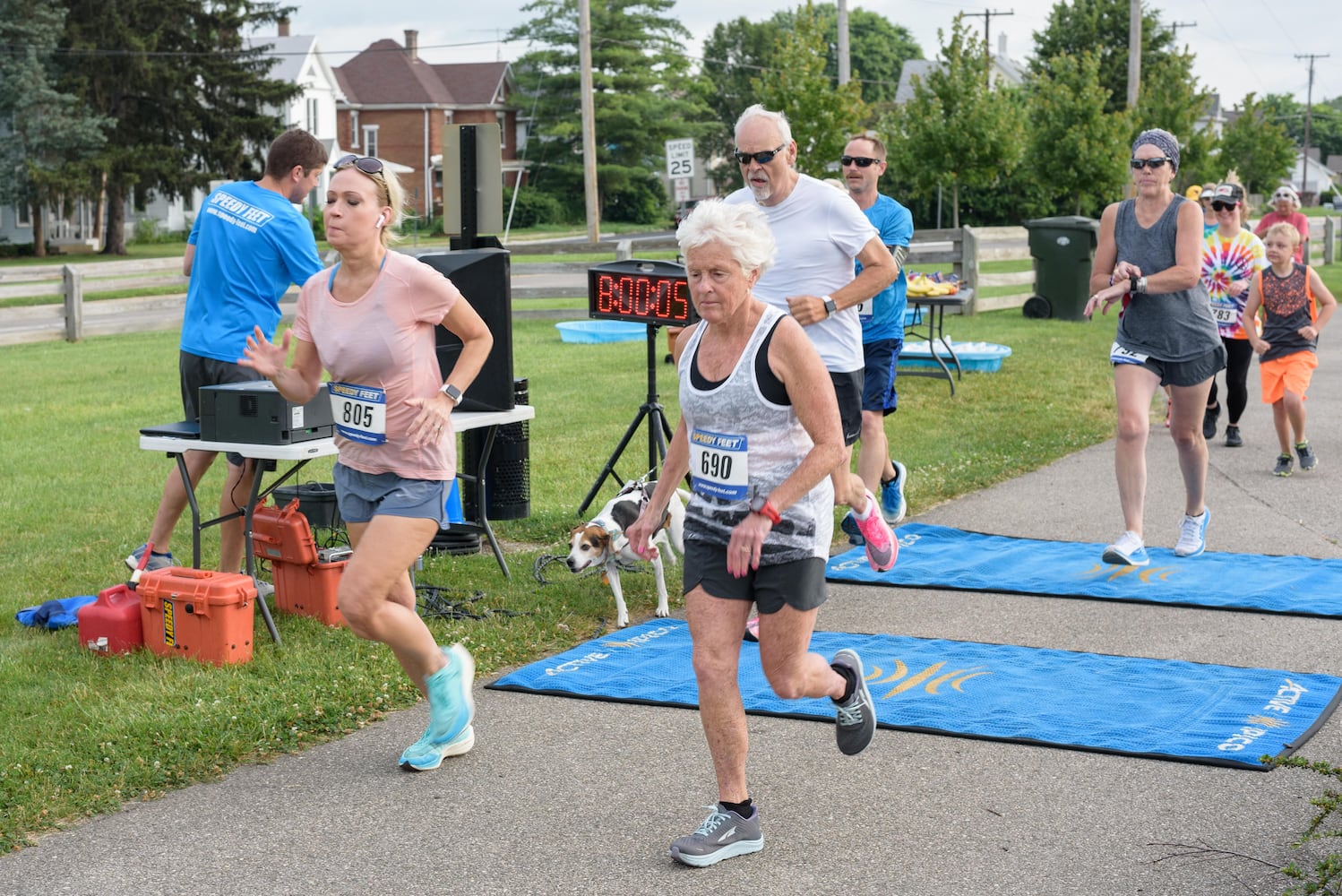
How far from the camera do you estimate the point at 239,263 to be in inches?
271

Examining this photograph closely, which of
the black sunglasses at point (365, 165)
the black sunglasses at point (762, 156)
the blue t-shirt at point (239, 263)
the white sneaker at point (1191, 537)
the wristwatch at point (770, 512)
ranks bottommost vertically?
the white sneaker at point (1191, 537)

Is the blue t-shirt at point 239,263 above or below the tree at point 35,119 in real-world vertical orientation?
below

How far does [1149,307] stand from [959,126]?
107ft

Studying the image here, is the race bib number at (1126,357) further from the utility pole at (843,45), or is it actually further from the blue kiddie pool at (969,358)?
the utility pole at (843,45)

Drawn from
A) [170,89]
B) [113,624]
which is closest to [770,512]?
[113,624]

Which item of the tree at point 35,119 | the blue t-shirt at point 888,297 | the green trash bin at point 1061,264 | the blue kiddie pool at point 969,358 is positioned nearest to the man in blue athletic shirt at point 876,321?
the blue t-shirt at point 888,297

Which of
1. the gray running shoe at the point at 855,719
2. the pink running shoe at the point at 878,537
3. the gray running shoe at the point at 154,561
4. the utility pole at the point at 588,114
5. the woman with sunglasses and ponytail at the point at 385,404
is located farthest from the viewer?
the utility pole at the point at 588,114

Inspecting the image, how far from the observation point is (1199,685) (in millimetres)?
5895

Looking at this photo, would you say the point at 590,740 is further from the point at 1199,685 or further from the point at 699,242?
the point at 1199,685

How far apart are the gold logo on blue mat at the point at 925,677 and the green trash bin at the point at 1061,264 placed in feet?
58.6

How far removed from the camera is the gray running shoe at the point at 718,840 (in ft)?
13.9

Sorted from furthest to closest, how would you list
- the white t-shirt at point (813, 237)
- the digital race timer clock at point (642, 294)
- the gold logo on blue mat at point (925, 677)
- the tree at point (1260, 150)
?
the tree at point (1260, 150)
the digital race timer clock at point (642, 294)
the white t-shirt at point (813, 237)
the gold logo on blue mat at point (925, 677)

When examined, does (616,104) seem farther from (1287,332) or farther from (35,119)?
(1287,332)

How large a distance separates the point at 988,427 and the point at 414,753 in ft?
29.0
